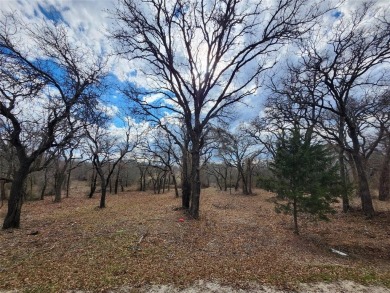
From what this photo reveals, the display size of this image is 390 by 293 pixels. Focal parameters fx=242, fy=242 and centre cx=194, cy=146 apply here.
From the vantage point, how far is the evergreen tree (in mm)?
9352

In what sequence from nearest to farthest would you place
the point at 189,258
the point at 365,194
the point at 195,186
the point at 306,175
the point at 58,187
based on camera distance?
A: the point at 189,258
the point at 306,175
the point at 195,186
the point at 365,194
the point at 58,187

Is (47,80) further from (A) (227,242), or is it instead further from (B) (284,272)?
(B) (284,272)

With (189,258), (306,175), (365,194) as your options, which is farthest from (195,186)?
(365,194)

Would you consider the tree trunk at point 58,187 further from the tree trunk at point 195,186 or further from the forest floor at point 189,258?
the tree trunk at point 195,186

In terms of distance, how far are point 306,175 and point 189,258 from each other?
224 inches

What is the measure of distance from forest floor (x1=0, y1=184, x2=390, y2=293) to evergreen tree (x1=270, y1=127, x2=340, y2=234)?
1.48m

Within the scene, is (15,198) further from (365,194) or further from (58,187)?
(365,194)

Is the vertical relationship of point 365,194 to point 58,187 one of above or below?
below

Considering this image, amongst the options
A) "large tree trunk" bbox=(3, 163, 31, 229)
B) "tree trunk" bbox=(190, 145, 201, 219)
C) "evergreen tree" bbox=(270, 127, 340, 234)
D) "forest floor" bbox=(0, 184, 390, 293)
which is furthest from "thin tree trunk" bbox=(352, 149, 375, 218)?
"large tree trunk" bbox=(3, 163, 31, 229)

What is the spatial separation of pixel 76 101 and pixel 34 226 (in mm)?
5658

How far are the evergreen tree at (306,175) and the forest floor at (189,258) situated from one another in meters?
1.48

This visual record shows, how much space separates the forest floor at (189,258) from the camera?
5141 millimetres

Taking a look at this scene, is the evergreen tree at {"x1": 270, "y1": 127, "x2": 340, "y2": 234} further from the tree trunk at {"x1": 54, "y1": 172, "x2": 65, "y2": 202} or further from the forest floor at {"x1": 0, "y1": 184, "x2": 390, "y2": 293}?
the tree trunk at {"x1": 54, "y1": 172, "x2": 65, "y2": 202}

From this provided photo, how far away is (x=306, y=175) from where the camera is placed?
Answer: 9.60 meters
